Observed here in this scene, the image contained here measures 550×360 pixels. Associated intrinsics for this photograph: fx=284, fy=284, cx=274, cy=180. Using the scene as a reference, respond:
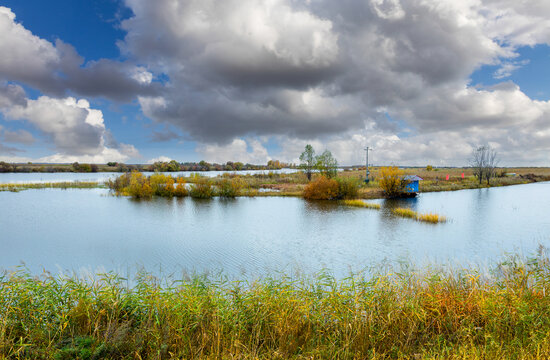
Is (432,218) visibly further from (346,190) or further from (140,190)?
(140,190)

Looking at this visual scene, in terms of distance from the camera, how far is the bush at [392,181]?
31.9m

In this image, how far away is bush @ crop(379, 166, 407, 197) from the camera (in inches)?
1256

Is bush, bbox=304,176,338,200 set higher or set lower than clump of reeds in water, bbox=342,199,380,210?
higher

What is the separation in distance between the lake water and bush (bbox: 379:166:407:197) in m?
6.78

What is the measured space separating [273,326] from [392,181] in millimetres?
30825

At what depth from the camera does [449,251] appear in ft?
40.8

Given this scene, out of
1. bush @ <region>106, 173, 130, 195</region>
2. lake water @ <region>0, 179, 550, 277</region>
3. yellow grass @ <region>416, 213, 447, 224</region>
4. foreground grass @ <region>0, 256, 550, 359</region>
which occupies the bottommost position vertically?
lake water @ <region>0, 179, 550, 277</region>

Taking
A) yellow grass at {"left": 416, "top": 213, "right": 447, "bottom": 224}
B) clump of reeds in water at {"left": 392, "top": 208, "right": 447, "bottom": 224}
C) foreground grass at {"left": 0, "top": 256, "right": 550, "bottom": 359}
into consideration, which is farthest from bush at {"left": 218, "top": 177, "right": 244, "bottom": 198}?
foreground grass at {"left": 0, "top": 256, "right": 550, "bottom": 359}

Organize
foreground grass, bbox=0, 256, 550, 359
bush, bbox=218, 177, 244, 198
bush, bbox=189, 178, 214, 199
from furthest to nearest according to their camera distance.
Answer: bush, bbox=218, 177, 244, 198 < bush, bbox=189, 178, 214, 199 < foreground grass, bbox=0, 256, 550, 359

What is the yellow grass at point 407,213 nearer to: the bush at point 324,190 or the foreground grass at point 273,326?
the bush at point 324,190

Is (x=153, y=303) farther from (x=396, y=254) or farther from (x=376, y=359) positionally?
(x=396, y=254)

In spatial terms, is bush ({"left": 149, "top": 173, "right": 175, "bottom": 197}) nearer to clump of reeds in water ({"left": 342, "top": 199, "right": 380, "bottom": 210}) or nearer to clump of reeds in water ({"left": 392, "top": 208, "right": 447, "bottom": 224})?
clump of reeds in water ({"left": 342, "top": 199, "right": 380, "bottom": 210})

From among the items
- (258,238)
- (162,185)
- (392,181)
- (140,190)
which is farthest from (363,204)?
(140,190)

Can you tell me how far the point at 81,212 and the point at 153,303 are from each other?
2383cm
